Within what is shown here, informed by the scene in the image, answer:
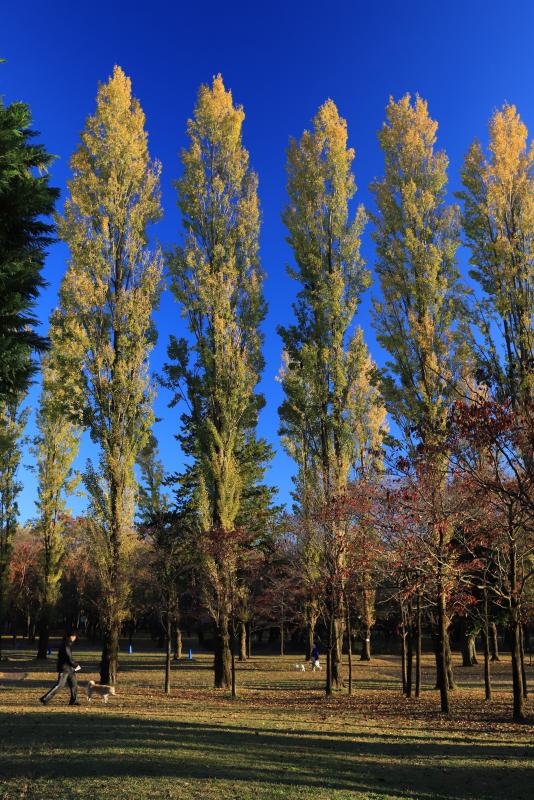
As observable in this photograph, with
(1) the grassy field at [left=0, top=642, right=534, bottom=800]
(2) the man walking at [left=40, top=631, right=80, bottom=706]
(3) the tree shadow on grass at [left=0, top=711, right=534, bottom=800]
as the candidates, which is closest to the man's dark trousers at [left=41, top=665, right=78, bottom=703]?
(2) the man walking at [left=40, top=631, right=80, bottom=706]

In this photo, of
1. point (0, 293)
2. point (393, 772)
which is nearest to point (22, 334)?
point (0, 293)

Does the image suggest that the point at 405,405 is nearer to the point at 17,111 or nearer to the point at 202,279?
the point at 202,279

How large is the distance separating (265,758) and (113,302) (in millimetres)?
15497

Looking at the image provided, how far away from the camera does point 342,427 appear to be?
19969 mm

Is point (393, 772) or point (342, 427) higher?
point (342, 427)

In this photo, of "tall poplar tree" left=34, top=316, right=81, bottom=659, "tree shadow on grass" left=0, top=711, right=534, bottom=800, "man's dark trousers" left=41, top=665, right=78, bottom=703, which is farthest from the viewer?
"tall poplar tree" left=34, top=316, right=81, bottom=659

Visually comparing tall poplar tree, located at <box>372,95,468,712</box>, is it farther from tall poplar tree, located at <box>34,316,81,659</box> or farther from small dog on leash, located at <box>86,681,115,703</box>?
tall poplar tree, located at <box>34,316,81,659</box>

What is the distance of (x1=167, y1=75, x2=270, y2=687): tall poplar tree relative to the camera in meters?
19.8

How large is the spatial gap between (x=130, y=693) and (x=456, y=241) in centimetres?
1616

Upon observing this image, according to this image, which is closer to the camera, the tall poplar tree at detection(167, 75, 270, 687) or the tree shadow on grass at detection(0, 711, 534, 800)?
the tree shadow on grass at detection(0, 711, 534, 800)

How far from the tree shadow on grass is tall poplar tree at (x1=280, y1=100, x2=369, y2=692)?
31.2ft

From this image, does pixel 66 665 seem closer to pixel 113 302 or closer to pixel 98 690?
pixel 98 690

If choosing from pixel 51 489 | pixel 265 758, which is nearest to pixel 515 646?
pixel 265 758

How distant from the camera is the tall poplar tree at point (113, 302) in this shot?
706 inches
